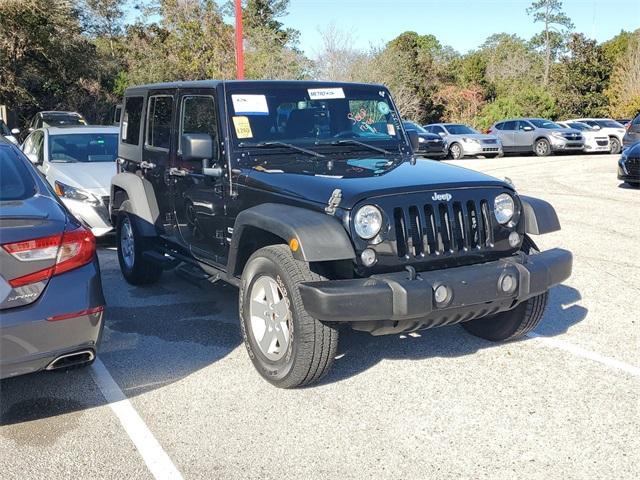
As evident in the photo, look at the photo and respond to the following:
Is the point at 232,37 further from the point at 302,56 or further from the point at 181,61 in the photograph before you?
the point at 302,56

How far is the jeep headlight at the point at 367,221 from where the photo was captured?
3943 mm

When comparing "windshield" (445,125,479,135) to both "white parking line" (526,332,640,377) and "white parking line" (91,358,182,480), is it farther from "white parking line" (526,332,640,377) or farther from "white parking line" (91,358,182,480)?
"white parking line" (91,358,182,480)

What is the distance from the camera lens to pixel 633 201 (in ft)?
40.2

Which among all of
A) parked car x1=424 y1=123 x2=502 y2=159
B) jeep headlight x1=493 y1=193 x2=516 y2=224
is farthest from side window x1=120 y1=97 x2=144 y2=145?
parked car x1=424 y1=123 x2=502 y2=159

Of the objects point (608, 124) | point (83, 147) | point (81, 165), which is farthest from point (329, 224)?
point (608, 124)

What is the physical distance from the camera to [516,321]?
15.8ft

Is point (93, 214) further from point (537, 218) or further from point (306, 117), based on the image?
point (537, 218)

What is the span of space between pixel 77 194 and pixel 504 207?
571 centimetres

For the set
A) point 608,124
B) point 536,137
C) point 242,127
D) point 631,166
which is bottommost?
point 631,166

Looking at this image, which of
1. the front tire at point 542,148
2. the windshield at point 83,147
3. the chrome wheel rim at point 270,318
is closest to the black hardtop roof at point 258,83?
the chrome wheel rim at point 270,318

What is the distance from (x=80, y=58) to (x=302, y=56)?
30.9ft

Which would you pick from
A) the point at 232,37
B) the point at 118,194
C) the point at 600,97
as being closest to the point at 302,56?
the point at 232,37

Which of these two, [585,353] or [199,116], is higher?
[199,116]

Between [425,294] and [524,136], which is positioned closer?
[425,294]
